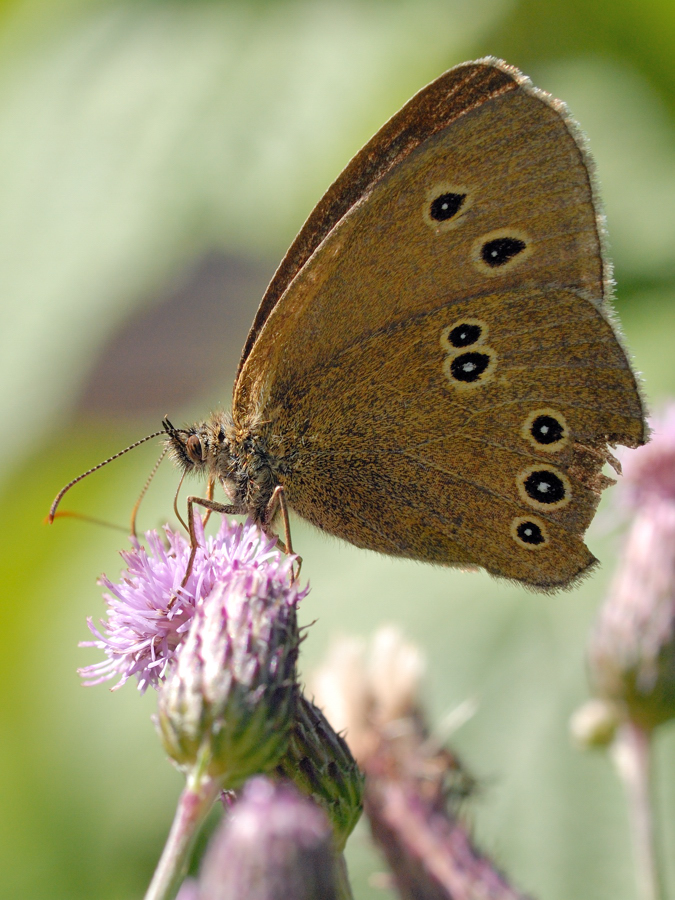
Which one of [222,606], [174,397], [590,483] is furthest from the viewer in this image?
[174,397]

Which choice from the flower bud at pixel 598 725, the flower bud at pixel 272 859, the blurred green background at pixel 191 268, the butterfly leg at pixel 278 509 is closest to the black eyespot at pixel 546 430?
the butterfly leg at pixel 278 509

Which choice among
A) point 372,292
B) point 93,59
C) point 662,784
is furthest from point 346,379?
point 93,59

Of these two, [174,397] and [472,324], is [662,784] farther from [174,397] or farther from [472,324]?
[174,397]

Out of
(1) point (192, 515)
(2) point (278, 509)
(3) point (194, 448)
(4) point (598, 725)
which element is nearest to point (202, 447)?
(3) point (194, 448)

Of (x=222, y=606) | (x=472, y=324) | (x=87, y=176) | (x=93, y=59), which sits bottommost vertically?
(x=222, y=606)

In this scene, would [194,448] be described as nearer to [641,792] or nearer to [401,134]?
[401,134]

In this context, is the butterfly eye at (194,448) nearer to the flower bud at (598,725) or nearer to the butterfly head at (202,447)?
the butterfly head at (202,447)
